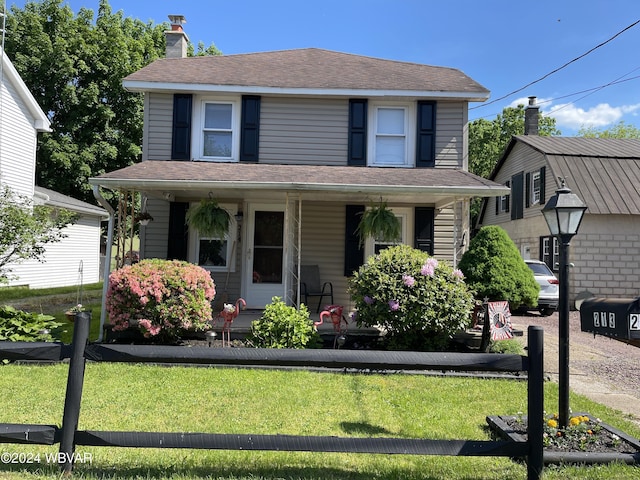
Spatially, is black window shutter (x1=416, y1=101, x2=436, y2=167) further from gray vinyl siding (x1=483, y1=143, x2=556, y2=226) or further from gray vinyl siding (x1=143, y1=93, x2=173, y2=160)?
gray vinyl siding (x1=483, y1=143, x2=556, y2=226)

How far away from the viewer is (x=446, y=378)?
6031mm

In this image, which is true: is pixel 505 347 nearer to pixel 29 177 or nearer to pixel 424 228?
pixel 424 228

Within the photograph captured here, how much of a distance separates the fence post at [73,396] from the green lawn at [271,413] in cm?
22

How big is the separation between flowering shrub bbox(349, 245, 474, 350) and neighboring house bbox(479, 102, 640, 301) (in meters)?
9.36

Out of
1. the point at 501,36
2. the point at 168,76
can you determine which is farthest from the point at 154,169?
the point at 501,36

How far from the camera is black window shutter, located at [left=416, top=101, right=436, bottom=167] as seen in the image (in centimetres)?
980

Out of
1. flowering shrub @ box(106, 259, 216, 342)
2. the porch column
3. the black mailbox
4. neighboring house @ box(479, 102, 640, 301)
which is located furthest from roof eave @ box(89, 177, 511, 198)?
neighboring house @ box(479, 102, 640, 301)

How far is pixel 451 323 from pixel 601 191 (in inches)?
435

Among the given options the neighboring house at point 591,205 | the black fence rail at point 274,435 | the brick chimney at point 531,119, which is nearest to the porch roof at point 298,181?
the black fence rail at point 274,435

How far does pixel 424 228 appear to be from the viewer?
9.71m

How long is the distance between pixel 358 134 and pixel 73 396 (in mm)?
8190

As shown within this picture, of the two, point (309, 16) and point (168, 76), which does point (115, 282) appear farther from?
point (309, 16)

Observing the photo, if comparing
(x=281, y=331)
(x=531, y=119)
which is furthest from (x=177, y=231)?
(x=531, y=119)

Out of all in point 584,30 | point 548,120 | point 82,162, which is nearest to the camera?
point 584,30
